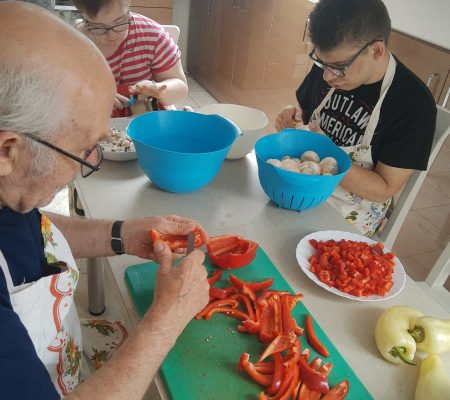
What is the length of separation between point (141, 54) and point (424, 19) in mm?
1662

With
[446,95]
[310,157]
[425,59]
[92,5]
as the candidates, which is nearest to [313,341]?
[310,157]

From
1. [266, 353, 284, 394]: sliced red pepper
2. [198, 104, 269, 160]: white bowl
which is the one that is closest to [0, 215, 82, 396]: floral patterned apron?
[266, 353, 284, 394]: sliced red pepper

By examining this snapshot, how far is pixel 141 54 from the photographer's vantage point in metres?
2.05

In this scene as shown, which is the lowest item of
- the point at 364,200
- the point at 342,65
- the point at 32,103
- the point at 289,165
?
the point at 364,200

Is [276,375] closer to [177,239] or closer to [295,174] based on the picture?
[177,239]

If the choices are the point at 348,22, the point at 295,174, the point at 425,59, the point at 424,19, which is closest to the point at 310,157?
the point at 295,174

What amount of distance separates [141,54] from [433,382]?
1.81 m

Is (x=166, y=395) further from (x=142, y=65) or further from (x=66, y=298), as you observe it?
(x=142, y=65)

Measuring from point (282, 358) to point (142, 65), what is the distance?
164 cm

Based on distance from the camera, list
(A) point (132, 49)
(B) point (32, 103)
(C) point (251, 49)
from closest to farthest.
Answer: (B) point (32, 103)
(A) point (132, 49)
(C) point (251, 49)

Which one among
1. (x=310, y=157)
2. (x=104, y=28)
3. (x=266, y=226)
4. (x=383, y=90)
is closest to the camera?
(x=266, y=226)

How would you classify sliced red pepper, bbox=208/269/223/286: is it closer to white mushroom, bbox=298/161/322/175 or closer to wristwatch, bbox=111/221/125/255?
wristwatch, bbox=111/221/125/255

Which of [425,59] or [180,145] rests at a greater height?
[425,59]

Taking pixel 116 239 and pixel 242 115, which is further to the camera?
pixel 242 115
